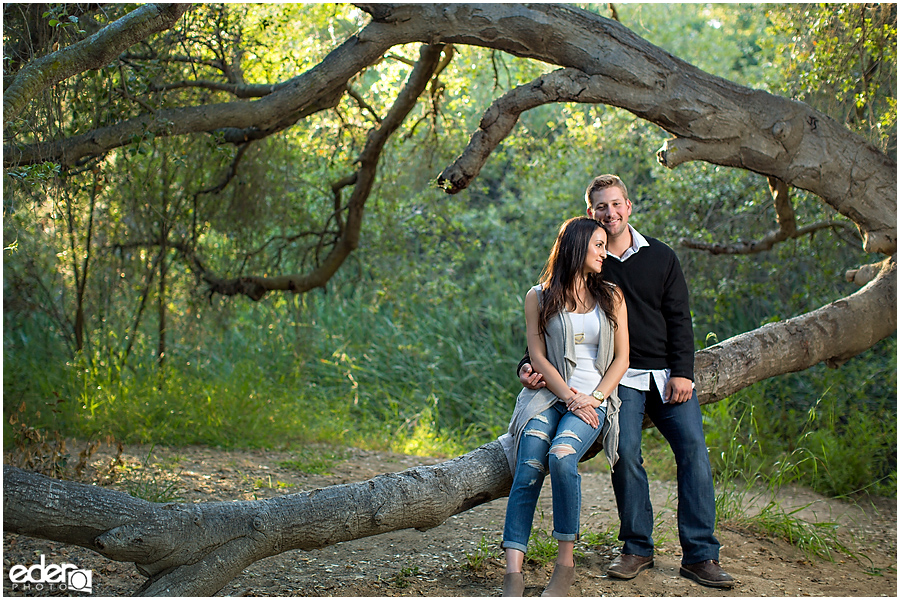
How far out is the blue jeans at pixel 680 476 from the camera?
304 cm

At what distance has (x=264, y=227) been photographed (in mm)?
6406

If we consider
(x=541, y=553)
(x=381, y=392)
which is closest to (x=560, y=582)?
(x=541, y=553)

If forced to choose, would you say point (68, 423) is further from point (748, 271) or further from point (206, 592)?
point (748, 271)

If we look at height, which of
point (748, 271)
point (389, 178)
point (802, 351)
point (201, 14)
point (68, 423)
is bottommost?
point (68, 423)

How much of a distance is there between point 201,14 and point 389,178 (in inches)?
83.2

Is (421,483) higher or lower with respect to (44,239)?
lower

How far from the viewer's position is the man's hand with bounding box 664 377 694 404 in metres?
3.06

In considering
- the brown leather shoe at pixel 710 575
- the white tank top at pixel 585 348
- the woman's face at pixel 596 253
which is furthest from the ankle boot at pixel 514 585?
the woman's face at pixel 596 253

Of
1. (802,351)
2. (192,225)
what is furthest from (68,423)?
(802,351)

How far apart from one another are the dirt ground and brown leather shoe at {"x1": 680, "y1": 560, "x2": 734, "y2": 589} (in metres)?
0.04

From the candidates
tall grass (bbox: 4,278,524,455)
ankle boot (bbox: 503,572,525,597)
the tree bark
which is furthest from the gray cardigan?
tall grass (bbox: 4,278,524,455)

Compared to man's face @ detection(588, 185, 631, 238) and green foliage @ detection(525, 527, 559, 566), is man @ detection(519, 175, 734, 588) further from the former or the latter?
green foliage @ detection(525, 527, 559, 566)

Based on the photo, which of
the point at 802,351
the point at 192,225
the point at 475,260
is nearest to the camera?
the point at 802,351

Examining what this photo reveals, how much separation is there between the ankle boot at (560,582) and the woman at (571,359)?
0.21m
